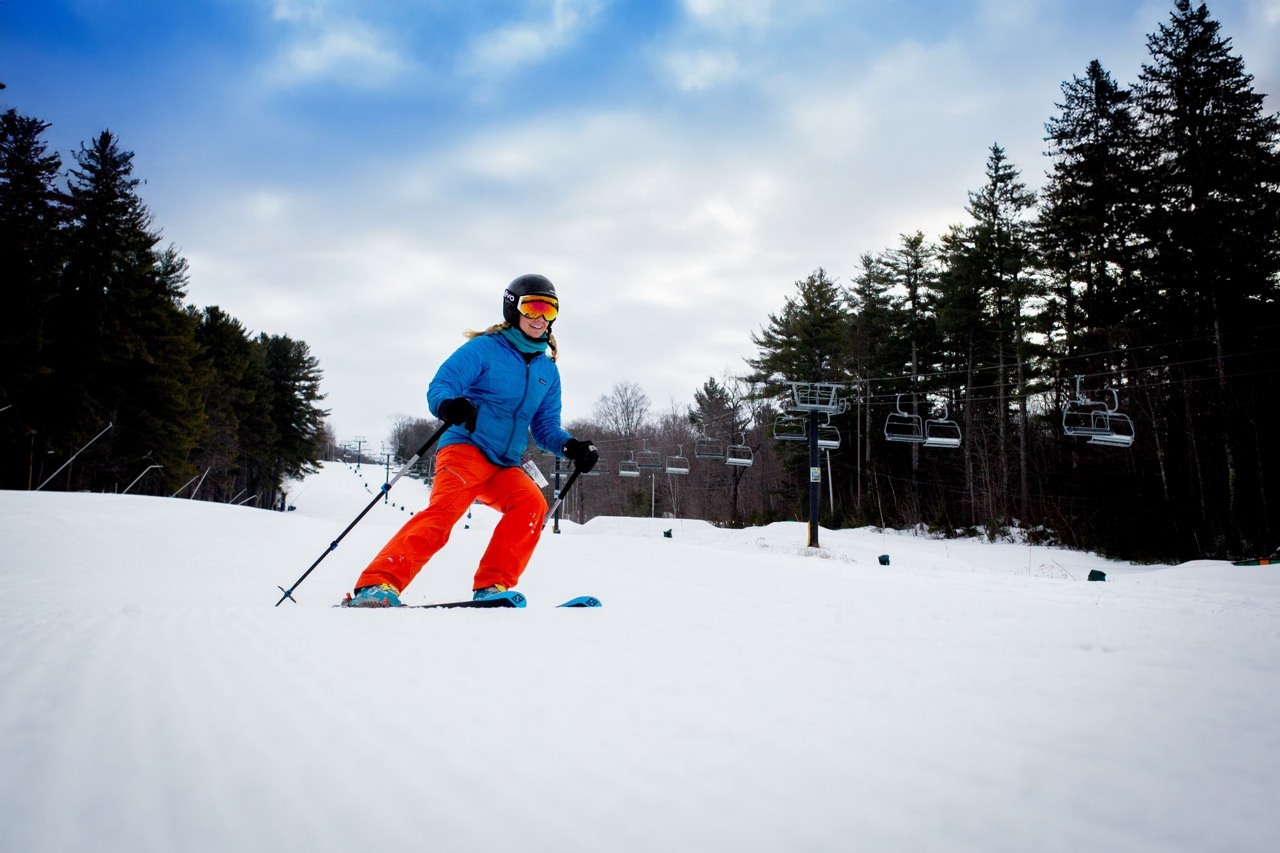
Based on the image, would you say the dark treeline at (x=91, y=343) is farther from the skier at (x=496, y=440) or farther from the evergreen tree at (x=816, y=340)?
the evergreen tree at (x=816, y=340)

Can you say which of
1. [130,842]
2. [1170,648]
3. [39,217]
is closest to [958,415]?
[1170,648]

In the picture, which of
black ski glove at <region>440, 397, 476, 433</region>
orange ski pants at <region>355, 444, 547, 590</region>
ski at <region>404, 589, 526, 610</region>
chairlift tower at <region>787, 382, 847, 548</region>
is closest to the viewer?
ski at <region>404, 589, 526, 610</region>

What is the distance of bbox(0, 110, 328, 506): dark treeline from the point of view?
55.9 feet

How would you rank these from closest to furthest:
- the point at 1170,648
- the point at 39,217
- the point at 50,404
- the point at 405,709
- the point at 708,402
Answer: the point at 405,709, the point at 1170,648, the point at 50,404, the point at 39,217, the point at 708,402

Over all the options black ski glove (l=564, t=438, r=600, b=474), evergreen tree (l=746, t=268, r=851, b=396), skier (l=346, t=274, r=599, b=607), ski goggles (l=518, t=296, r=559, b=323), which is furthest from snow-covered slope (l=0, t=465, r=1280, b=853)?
evergreen tree (l=746, t=268, r=851, b=396)

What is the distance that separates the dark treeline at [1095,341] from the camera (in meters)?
14.5

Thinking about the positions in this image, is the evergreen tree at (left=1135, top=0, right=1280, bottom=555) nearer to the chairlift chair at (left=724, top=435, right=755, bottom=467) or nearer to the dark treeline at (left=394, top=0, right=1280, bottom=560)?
the dark treeline at (left=394, top=0, right=1280, bottom=560)

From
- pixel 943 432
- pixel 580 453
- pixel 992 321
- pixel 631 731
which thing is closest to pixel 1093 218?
pixel 992 321

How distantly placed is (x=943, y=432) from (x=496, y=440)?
83.8ft

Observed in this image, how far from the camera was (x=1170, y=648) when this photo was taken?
5.26 feet

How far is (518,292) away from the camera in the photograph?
3.21 meters

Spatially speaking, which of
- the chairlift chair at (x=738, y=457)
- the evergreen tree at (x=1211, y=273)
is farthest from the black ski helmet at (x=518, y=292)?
the evergreen tree at (x=1211, y=273)

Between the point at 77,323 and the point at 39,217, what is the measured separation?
430 centimetres

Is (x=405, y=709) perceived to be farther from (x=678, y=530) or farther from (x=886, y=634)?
(x=678, y=530)
